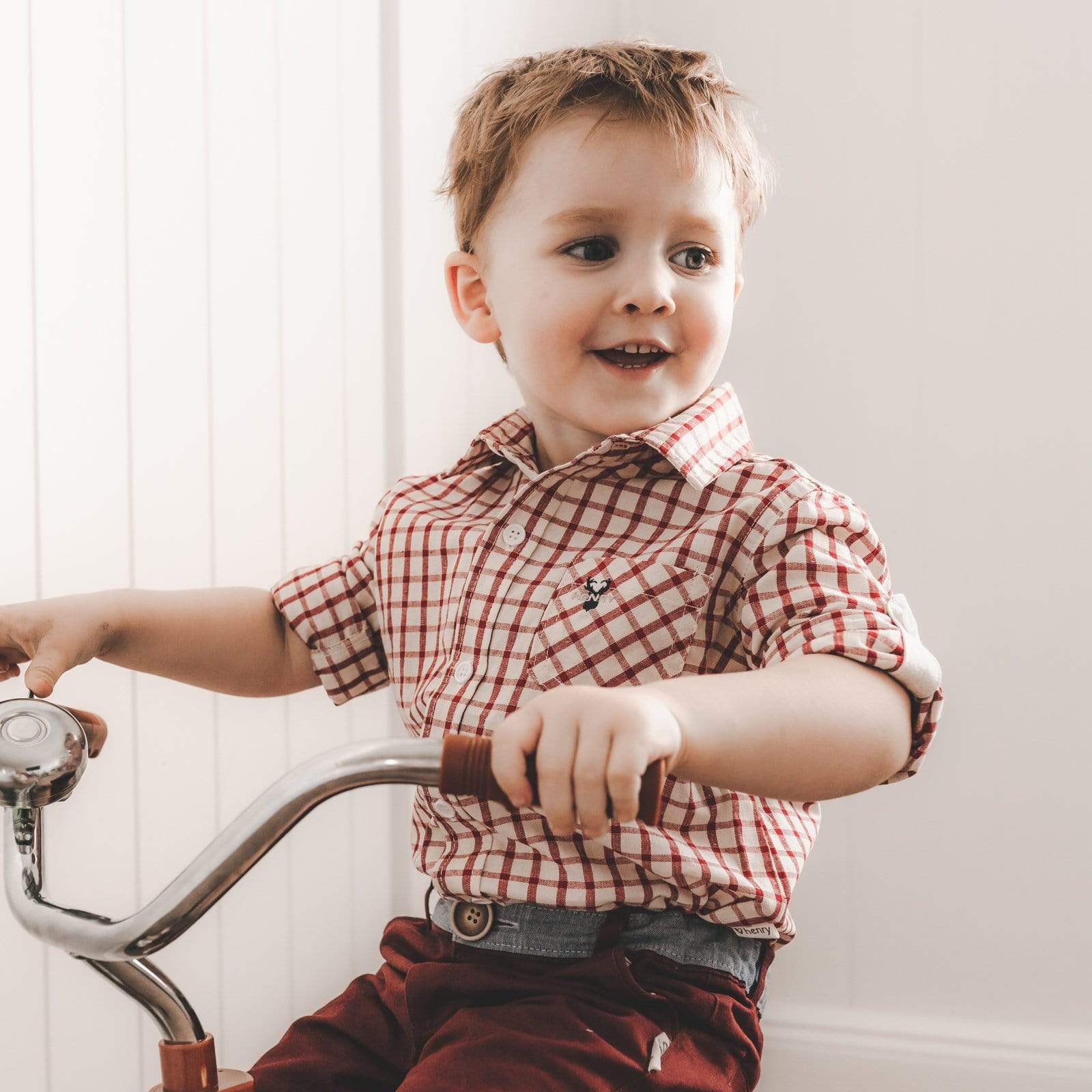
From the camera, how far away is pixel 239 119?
3.96 ft

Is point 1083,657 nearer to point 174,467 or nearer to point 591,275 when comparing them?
→ point 591,275

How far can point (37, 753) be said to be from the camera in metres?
0.71

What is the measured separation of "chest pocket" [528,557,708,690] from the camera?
90 centimetres

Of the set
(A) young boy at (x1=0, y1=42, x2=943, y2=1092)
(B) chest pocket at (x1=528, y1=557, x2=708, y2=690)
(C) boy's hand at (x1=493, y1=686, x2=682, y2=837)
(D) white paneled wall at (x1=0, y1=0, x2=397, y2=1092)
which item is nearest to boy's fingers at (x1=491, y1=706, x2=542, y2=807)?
(C) boy's hand at (x1=493, y1=686, x2=682, y2=837)

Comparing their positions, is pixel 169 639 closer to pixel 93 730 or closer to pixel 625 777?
pixel 93 730

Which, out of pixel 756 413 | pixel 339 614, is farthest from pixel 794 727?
pixel 756 413

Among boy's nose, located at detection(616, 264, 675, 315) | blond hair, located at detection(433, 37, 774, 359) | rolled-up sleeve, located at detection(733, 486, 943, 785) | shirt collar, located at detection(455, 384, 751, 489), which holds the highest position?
blond hair, located at detection(433, 37, 774, 359)

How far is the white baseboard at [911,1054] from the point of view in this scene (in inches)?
58.2

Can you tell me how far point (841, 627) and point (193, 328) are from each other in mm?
637

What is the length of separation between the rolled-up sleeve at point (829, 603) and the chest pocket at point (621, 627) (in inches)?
1.6

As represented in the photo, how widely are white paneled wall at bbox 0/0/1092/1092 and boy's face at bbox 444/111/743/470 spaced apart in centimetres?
32

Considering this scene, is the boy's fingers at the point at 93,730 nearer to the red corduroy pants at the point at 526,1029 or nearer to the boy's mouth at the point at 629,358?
the red corduroy pants at the point at 526,1029

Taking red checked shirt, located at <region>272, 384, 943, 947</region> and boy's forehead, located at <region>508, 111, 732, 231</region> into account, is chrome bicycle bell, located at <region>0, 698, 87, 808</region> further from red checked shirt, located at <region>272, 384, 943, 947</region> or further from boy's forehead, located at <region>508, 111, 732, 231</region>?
boy's forehead, located at <region>508, 111, 732, 231</region>

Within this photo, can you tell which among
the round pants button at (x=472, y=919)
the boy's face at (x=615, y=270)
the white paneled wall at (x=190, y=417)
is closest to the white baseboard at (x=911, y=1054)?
the white paneled wall at (x=190, y=417)
